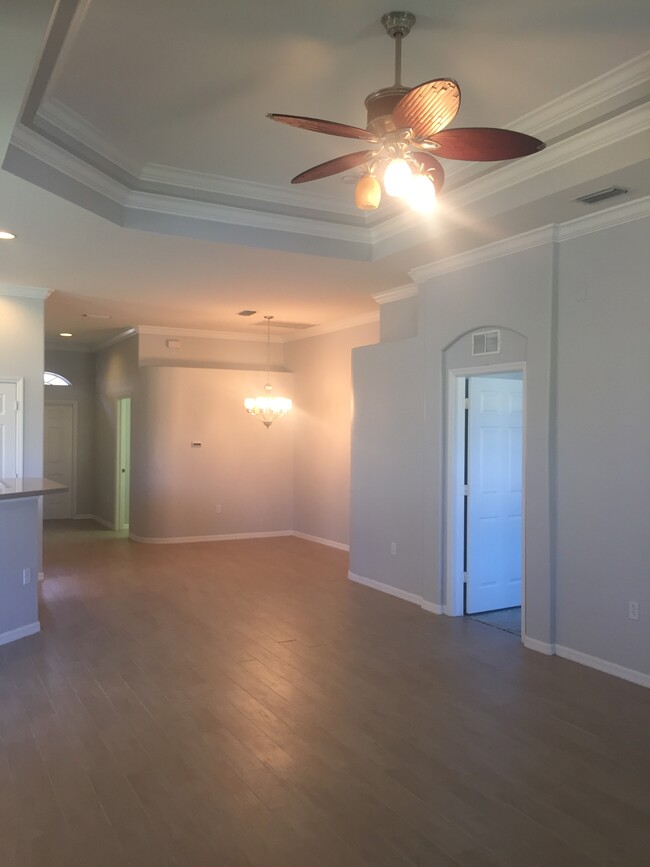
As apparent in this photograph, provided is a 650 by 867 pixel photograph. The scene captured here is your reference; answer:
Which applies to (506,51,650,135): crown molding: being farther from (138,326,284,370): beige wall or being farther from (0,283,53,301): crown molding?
(138,326,284,370): beige wall

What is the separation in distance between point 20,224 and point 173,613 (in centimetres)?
325

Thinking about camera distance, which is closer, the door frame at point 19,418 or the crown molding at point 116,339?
Result: the door frame at point 19,418

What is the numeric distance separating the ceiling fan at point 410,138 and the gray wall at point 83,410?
955cm

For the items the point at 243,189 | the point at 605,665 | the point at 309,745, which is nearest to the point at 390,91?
the point at 243,189

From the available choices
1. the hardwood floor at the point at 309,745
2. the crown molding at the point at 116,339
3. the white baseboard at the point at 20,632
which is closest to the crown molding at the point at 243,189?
the hardwood floor at the point at 309,745

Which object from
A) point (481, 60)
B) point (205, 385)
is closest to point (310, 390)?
point (205, 385)

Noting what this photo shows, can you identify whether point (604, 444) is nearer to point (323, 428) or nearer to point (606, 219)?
point (606, 219)

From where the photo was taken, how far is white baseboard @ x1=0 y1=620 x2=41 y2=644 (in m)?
4.87

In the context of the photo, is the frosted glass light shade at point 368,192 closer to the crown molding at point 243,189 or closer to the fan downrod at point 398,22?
the fan downrod at point 398,22

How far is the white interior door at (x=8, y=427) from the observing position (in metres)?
6.63

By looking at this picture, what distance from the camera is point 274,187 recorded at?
489cm

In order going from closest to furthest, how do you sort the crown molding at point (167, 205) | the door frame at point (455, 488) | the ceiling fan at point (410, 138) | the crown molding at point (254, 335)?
the ceiling fan at point (410, 138)
the crown molding at point (167, 205)
the door frame at point (455, 488)
the crown molding at point (254, 335)

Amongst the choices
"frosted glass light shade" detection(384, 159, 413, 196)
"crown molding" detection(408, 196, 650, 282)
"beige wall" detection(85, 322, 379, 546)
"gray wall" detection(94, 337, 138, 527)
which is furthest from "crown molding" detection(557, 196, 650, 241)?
"gray wall" detection(94, 337, 138, 527)

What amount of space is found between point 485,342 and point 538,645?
2.29 metres
